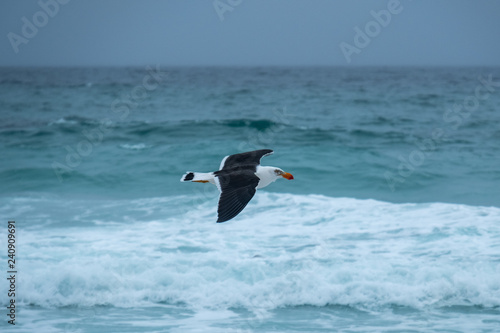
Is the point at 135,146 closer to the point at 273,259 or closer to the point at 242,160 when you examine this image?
the point at 273,259

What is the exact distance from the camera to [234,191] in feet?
19.7

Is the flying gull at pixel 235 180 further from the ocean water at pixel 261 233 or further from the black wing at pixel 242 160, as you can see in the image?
the ocean water at pixel 261 233

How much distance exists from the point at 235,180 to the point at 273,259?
3.65 meters

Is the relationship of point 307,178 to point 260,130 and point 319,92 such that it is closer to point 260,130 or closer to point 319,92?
point 260,130

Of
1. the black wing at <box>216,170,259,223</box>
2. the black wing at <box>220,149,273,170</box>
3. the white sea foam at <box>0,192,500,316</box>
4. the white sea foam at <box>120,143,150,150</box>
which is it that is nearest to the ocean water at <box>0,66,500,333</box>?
the white sea foam at <box>0,192,500,316</box>

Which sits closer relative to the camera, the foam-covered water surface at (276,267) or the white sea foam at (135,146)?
the foam-covered water surface at (276,267)

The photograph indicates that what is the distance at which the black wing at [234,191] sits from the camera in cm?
563

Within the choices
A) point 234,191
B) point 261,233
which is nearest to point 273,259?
point 261,233

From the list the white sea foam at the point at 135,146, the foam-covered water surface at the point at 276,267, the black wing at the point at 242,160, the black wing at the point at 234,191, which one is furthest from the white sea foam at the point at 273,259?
the white sea foam at the point at 135,146

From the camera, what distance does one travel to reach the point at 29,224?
38.4ft

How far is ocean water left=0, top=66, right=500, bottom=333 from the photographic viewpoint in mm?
8203

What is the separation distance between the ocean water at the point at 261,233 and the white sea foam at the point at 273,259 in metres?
0.03

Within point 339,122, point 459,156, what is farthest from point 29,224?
point 339,122

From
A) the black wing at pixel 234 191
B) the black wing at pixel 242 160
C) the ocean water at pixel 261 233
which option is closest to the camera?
the black wing at pixel 234 191
